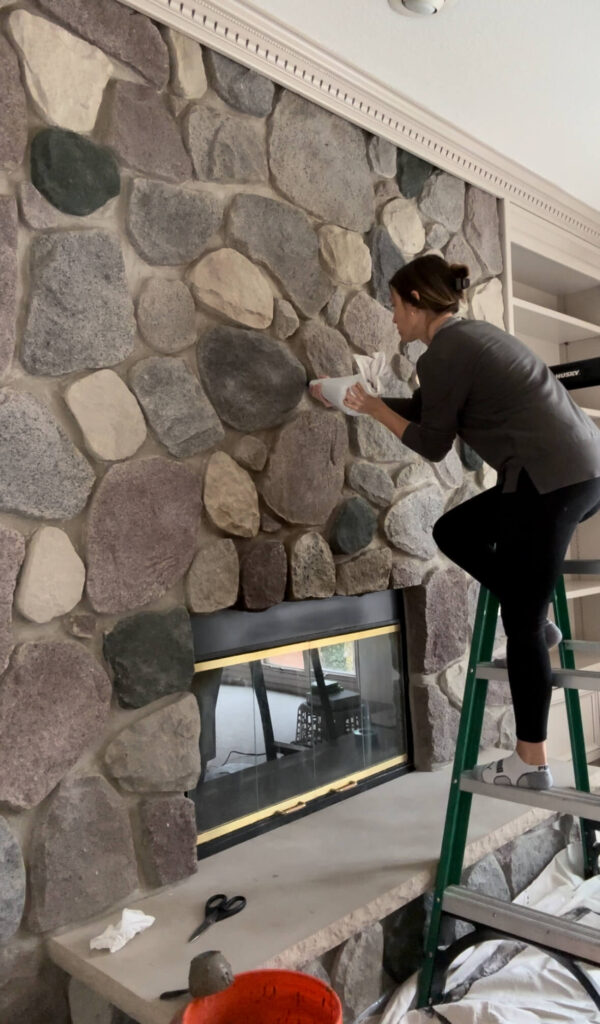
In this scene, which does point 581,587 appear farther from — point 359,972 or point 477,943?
point 359,972

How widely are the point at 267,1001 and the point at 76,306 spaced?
1372mm

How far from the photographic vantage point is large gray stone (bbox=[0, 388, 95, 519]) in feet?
4.83

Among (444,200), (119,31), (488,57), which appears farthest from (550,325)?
(119,31)

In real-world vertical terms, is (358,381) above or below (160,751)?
above

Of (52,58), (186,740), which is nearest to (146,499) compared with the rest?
Result: (186,740)

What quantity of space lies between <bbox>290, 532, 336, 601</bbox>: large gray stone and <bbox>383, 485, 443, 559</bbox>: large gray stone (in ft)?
0.94

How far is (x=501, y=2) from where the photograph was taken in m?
1.91

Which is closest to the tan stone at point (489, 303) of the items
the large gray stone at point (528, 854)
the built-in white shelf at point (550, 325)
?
the built-in white shelf at point (550, 325)

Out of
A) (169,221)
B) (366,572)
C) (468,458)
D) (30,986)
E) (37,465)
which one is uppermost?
(169,221)

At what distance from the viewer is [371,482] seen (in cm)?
227

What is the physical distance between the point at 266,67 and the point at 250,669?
1.58 m

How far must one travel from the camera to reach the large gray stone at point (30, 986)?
1430 mm

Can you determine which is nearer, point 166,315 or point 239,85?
point 166,315

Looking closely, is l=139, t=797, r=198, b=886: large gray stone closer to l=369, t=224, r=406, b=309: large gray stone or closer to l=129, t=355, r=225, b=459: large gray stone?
l=129, t=355, r=225, b=459: large gray stone
